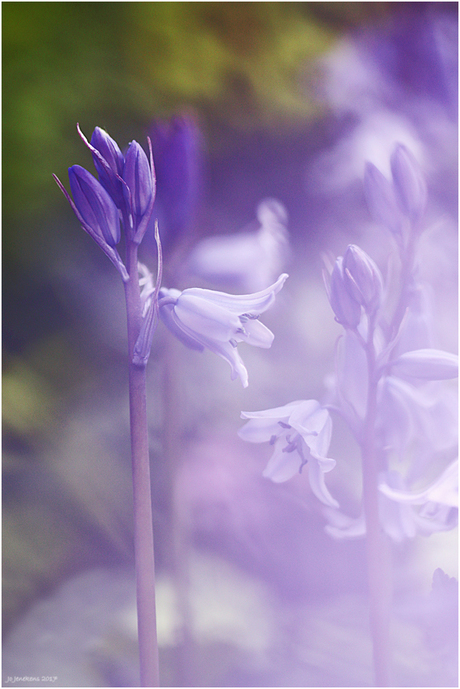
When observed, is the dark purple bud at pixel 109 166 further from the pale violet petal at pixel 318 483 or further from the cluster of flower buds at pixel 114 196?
the pale violet petal at pixel 318 483

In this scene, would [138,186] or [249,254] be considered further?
[249,254]

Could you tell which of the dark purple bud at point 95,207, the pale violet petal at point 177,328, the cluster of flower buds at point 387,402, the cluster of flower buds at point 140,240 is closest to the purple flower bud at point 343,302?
the cluster of flower buds at point 387,402

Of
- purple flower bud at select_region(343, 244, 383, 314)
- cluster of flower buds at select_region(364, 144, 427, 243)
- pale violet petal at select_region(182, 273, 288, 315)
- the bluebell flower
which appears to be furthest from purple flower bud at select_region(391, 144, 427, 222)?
the bluebell flower

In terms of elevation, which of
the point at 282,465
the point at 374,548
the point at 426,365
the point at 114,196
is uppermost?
the point at 114,196

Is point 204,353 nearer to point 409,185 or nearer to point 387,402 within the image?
point 387,402

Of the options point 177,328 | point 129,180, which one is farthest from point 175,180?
point 177,328

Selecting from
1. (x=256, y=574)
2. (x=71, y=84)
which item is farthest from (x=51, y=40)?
(x=256, y=574)
